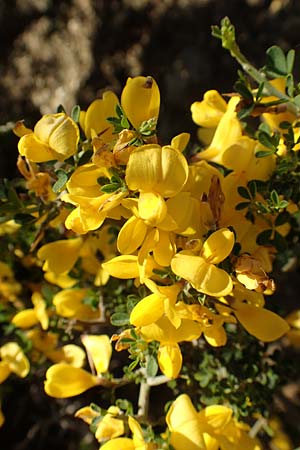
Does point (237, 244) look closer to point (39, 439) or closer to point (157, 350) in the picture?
point (157, 350)

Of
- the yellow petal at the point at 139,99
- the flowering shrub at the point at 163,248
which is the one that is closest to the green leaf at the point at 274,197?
the flowering shrub at the point at 163,248

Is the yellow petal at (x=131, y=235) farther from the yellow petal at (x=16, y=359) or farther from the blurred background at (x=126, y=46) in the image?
the blurred background at (x=126, y=46)

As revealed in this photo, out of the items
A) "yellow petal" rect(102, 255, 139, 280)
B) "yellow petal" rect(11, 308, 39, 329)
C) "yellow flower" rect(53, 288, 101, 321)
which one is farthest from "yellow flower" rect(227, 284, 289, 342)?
"yellow petal" rect(11, 308, 39, 329)

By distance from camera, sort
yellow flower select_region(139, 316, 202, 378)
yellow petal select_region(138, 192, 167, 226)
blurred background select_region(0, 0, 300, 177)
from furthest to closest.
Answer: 1. blurred background select_region(0, 0, 300, 177)
2. yellow flower select_region(139, 316, 202, 378)
3. yellow petal select_region(138, 192, 167, 226)

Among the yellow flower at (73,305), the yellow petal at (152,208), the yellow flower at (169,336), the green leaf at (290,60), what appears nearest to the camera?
the yellow petal at (152,208)

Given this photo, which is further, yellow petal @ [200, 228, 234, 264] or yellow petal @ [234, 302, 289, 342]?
yellow petal @ [234, 302, 289, 342]

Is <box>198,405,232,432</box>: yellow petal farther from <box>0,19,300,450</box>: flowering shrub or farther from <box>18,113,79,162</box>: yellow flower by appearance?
<box>18,113,79,162</box>: yellow flower

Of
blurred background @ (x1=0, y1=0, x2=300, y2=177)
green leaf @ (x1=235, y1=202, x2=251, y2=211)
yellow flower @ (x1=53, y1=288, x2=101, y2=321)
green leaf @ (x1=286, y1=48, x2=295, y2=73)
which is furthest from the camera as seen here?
blurred background @ (x1=0, y1=0, x2=300, y2=177)
